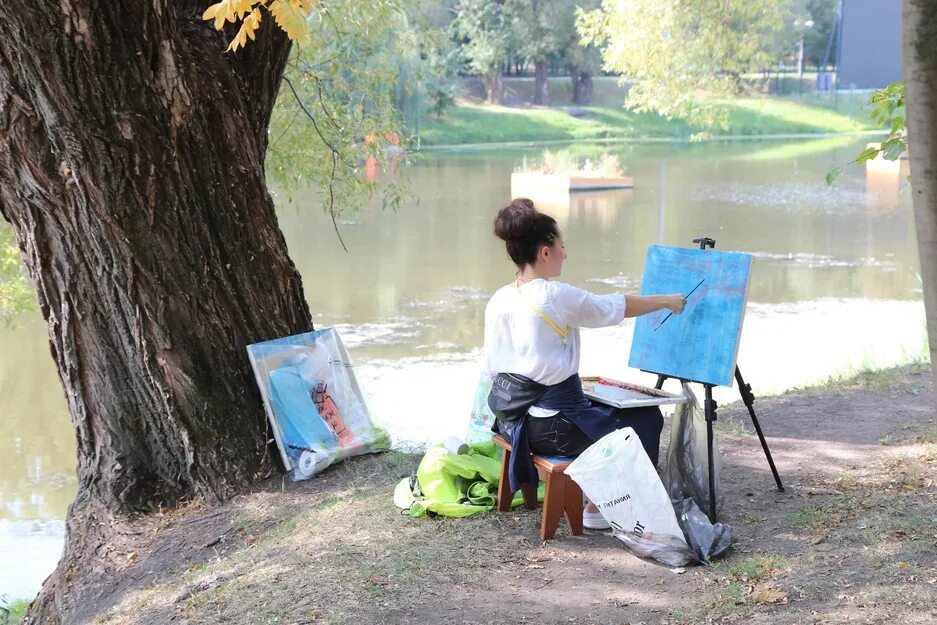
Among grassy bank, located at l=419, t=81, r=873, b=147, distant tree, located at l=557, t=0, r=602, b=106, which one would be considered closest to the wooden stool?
grassy bank, located at l=419, t=81, r=873, b=147

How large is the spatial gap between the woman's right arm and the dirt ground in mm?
854

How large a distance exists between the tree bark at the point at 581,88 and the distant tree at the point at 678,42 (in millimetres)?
24486

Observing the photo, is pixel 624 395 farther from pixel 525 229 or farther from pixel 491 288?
pixel 491 288

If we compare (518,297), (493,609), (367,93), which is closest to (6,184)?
(518,297)

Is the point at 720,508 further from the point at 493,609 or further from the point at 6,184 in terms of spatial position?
the point at 6,184

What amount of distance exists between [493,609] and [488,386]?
5.30ft

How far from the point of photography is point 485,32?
38344 millimetres

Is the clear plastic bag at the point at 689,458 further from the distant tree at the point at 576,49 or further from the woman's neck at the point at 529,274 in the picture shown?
the distant tree at the point at 576,49

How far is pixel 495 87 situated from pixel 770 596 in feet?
126

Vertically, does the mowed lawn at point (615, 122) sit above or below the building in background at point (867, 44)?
below

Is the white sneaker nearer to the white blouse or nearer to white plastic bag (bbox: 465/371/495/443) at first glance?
the white blouse

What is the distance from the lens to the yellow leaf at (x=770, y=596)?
3.08 meters

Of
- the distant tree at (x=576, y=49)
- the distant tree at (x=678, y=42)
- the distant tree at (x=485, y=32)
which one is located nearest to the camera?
the distant tree at (x=678, y=42)

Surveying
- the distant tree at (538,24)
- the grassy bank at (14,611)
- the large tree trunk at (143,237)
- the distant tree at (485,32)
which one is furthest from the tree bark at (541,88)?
the large tree trunk at (143,237)
